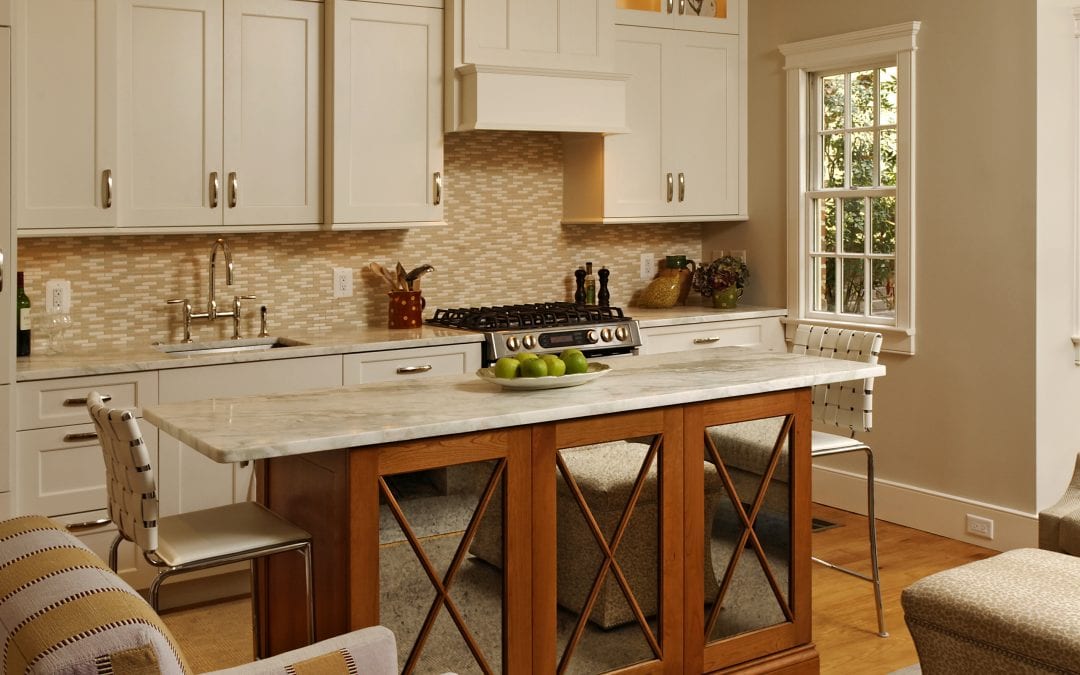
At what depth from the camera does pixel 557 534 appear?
285 centimetres

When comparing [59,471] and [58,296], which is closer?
[59,471]

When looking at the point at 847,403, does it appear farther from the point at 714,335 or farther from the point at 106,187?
the point at 106,187

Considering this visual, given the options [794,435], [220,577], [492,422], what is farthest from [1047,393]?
[220,577]

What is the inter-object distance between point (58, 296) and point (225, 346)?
2.24ft

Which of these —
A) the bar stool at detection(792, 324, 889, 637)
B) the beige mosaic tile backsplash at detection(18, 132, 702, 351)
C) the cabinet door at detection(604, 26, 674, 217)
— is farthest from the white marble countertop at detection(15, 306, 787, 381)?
the bar stool at detection(792, 324, 889, 637)

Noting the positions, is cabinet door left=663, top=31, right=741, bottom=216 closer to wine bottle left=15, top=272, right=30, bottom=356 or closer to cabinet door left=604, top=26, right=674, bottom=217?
cabinet door left=604, top=26, right=674, bottom=217

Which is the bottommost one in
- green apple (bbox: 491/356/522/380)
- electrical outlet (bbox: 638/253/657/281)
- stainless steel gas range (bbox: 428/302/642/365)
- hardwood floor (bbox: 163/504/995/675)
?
hardwood floor (bbox: 163/504/995/675)

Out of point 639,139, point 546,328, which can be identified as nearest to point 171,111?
point 546,328

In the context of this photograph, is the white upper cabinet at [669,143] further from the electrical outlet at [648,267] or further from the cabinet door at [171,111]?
the cabinet door at [171,111]

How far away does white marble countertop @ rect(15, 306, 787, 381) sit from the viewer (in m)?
3.90

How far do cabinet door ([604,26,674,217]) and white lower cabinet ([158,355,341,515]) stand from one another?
1.89m

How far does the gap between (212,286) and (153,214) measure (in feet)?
1.70

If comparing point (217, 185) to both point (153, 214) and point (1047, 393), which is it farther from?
point (1047, 393)

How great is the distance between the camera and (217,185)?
14.5ft
